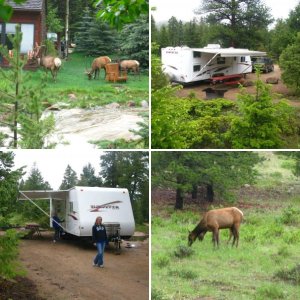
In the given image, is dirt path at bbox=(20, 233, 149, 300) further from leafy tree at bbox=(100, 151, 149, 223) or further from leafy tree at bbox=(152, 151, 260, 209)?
leafy tree at bbox=(152, 151, 260, 209)

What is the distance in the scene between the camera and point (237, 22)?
4312 mm

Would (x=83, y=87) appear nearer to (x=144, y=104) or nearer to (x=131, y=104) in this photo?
(x=131, y=104)

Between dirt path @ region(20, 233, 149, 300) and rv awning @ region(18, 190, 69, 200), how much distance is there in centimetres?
31

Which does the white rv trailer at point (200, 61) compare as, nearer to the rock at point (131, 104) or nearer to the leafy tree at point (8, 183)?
the rock at point (131, 104)

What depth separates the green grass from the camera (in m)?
4.04

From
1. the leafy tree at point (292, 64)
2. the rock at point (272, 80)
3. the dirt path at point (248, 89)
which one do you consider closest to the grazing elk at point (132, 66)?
the dirt path at point (248, 89)

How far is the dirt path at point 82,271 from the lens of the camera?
4.11 m

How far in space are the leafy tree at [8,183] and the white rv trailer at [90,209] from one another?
25 centimetres

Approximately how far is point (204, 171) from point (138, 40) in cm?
117

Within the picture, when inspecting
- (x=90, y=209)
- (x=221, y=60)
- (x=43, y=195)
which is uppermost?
(x=221, y=60)

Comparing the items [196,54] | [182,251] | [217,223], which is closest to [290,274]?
[217,223]

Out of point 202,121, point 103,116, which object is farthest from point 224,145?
point 103,116

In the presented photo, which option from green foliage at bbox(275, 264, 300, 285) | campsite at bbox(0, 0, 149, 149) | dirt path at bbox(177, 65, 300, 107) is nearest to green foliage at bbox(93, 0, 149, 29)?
campsite at bbox(0, 0, 149, 149)

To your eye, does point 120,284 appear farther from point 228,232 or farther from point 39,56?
point 39,56
